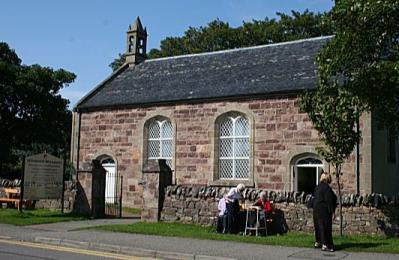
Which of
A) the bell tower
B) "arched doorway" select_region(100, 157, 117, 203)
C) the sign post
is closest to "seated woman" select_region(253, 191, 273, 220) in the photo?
the sign post

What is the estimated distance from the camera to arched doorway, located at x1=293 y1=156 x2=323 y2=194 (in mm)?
21969

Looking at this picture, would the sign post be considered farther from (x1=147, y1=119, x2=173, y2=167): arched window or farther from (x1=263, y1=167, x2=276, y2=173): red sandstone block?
(x1=263, y1=167, x2=276, y2=173): red sandstone block

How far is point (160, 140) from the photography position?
26469mm

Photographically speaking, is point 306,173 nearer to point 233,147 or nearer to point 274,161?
point 274,161

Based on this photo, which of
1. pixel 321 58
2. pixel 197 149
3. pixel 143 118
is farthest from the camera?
pixel 143 118

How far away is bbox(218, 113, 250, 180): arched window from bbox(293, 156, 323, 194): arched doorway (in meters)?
2.32

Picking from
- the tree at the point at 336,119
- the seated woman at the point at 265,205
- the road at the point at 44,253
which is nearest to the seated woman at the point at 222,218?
the seated woman at the point at 265,205

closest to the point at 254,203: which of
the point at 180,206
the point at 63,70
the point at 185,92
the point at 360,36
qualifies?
the point at 180,206

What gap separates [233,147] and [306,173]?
360 centimetres

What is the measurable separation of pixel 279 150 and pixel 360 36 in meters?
9.65

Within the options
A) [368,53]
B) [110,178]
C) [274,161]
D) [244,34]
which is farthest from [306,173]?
[244,34]

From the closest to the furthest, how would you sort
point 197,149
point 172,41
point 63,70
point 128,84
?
point 197,149 → point 128,84 → point 63,70 → point 172,41

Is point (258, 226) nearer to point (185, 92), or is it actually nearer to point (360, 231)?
point (360, 231)

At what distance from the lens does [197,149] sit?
24922mm
